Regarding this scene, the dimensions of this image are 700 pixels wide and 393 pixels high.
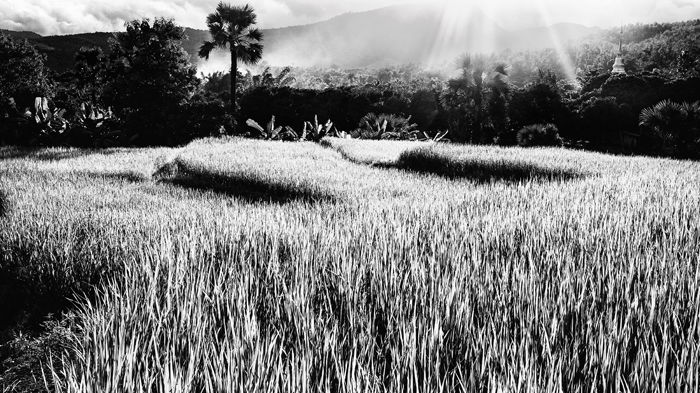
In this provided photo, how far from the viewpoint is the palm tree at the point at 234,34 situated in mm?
29562

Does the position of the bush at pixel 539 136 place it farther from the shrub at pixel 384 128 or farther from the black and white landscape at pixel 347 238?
the shrub at pixel 384 128

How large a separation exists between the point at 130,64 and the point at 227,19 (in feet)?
28.4

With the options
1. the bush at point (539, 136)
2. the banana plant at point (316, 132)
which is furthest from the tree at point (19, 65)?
the bush at point (539, 136)

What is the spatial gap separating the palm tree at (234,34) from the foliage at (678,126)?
20247 mm

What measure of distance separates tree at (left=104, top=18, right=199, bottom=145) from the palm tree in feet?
21.2

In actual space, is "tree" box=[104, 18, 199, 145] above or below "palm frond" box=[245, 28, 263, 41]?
below

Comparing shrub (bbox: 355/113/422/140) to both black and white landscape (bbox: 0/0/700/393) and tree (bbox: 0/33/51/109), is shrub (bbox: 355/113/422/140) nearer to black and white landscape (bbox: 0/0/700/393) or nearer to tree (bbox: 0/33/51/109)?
black and white landscape (bbox: 0/0/700/393)

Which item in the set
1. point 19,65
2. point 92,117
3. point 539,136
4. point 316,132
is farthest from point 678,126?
point 19,65

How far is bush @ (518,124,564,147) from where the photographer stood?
72.0ft

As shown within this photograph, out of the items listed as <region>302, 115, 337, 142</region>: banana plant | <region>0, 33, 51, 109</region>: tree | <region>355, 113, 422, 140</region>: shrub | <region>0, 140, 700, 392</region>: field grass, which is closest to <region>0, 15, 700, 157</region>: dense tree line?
<region>355, 113, 422, 140</region>: shrub

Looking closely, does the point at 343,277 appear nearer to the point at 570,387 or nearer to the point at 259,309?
the point at 259,309

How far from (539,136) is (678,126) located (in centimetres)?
517

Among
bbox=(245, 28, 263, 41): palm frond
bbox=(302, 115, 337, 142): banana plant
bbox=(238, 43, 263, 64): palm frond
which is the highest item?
bbox=(245, 28, 263, 41): palm frond

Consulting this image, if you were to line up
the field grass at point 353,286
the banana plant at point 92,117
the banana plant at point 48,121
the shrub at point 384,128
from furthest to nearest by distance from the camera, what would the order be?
the shrub at point 384,128 < the banana plant at point 92,117 < the banana plant at point 48,121 < the field grass at point 353,286
